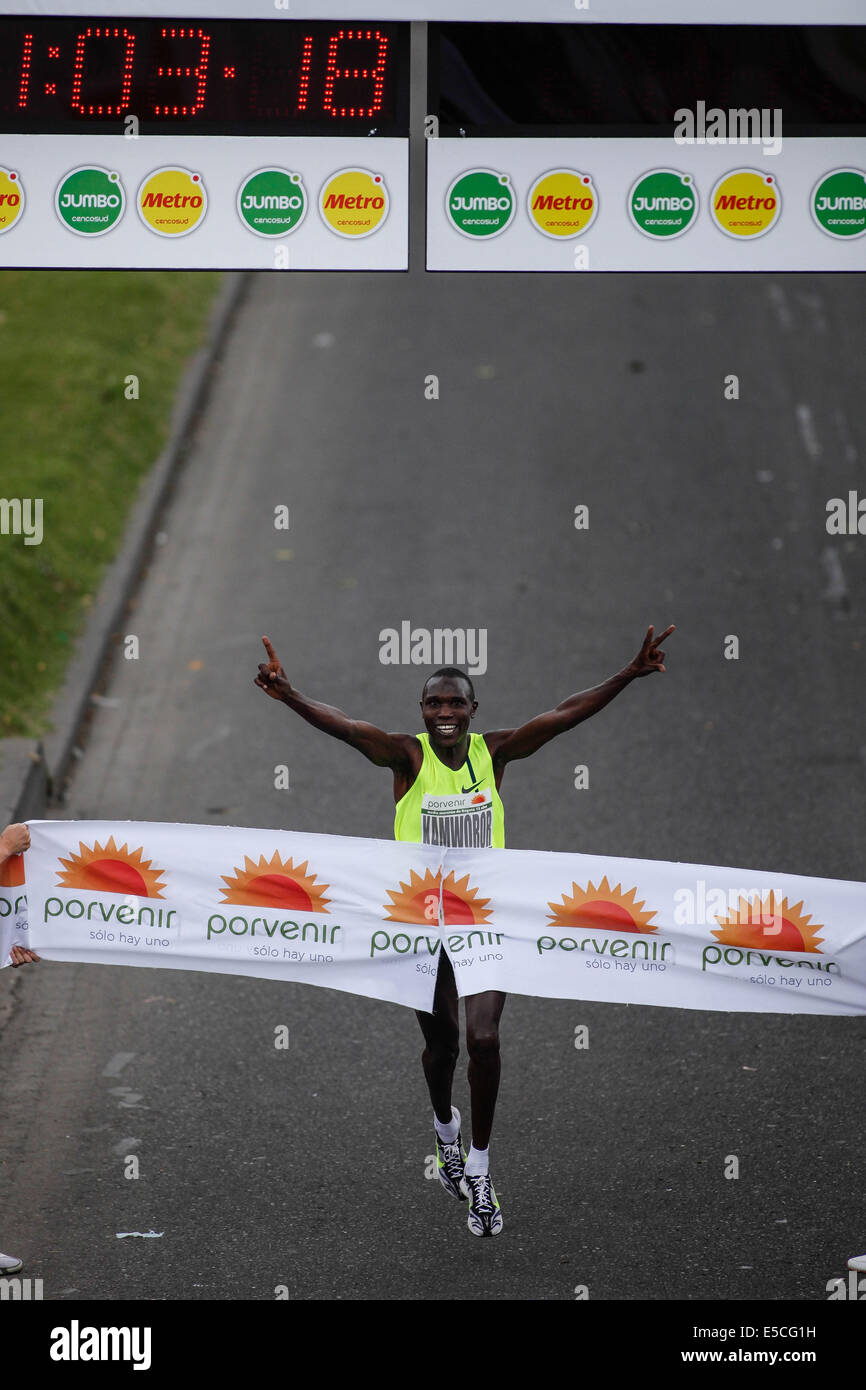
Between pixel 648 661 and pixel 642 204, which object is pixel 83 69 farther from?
pixel 648 661

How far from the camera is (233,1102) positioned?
27.0ft

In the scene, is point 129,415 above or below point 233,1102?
above

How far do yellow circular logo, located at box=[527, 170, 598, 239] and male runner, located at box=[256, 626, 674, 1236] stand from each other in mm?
2660

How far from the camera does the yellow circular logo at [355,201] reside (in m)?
8.59

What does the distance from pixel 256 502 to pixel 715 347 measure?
219 inches

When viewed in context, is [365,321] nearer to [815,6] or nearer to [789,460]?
[789,460]

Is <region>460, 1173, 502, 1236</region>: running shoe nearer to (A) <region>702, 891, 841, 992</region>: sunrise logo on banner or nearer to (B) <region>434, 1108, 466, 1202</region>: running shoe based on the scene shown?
(B) <region>434, 1108, 466, 1202</region>: running shoe

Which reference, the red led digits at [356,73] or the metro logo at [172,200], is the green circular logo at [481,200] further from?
the metro logo at [172,200]

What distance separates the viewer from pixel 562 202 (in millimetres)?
8609

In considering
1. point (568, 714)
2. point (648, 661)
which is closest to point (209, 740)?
point (568, 714)

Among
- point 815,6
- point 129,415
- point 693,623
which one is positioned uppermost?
point 129,415

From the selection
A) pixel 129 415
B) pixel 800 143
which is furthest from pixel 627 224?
pixel 129 415

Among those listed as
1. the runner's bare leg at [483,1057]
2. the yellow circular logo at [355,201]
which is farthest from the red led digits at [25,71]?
the runner's bare leg at [483,1057]

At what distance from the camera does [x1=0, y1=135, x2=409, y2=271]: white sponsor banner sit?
862 centimetres
